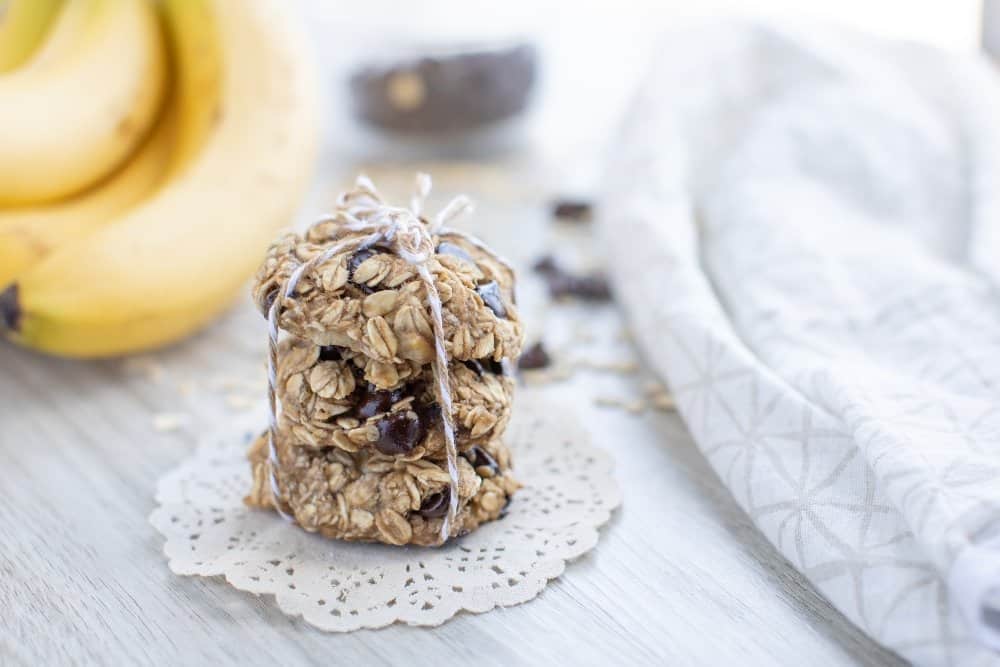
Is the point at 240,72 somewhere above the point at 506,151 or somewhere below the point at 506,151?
above

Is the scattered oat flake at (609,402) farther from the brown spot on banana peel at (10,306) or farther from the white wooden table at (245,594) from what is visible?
the brown spot on banana peel at (10,306)

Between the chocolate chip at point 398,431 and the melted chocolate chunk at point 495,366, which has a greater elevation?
the melted chocolate chunk at point 495,366

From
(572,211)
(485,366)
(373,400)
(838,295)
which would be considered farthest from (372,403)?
(572,211)

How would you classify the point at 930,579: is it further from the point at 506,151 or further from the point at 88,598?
the point at 506,151

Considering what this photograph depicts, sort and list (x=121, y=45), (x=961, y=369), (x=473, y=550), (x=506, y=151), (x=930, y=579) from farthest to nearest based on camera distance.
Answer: (x=506, y=151)
(x=121, y=45)
(x=961, y=369)
(x=473, y=550)
(x=930, y=579)

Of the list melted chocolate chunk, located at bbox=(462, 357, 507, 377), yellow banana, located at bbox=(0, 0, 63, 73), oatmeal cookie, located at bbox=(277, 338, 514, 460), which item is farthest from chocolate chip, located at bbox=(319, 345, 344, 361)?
yellow banana, located at bbox=(0, 0, 63, 73)

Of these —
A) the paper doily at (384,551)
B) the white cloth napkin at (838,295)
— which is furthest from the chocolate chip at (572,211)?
the paper doily at (384,551)

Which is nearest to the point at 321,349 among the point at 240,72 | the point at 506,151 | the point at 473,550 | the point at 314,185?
the point at 473,550
